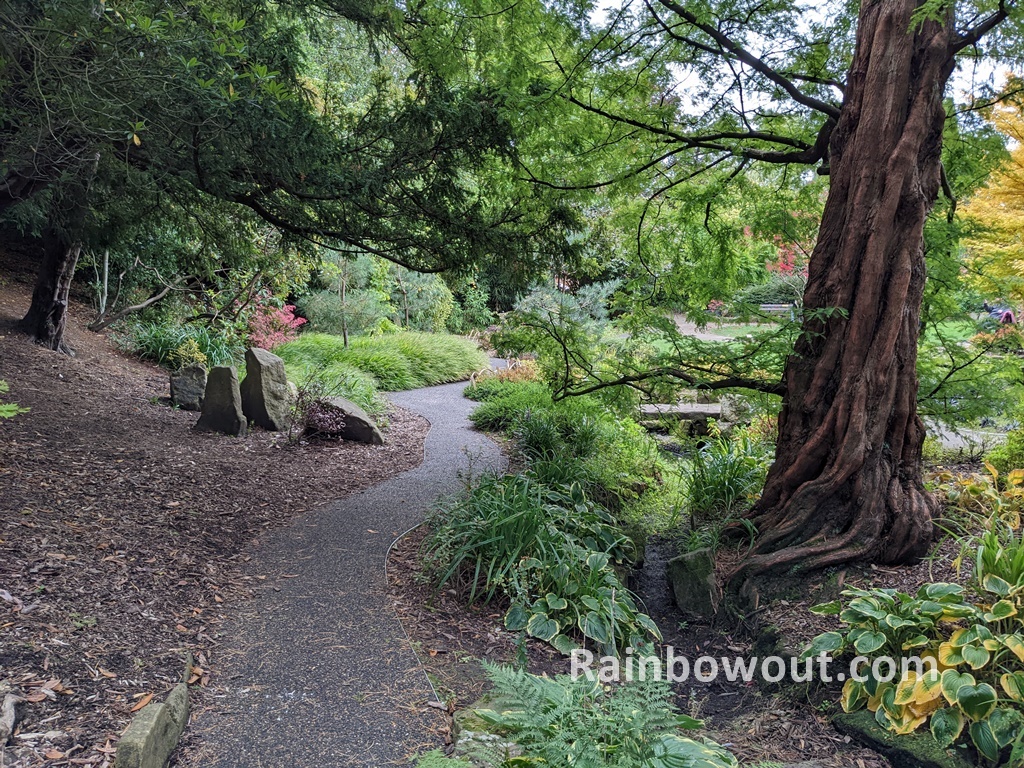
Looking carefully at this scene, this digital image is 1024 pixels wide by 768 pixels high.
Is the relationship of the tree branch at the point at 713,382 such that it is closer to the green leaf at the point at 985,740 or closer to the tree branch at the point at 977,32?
the tree branch at the point at 977,32

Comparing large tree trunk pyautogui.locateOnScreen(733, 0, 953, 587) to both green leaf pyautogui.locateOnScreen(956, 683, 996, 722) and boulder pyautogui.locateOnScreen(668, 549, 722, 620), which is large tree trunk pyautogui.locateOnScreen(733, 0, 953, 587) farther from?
green leaf pyautogui.locateOnScreen(956, 683, 996, 722)

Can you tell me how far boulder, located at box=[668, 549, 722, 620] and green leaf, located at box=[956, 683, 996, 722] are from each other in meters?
1.63

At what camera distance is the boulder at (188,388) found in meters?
7.91

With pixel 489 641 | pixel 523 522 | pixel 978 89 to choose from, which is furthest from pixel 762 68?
pixel 489 641

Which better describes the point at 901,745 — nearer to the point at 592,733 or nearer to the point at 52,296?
the point at 592,733

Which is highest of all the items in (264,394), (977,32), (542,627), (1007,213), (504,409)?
(1007,213)

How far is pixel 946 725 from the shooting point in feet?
7.87

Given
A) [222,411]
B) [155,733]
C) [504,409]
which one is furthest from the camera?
[504,409]

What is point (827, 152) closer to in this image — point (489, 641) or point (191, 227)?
point (489, 641)

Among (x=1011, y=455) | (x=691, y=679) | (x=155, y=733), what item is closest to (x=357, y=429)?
(x=691, y=679)

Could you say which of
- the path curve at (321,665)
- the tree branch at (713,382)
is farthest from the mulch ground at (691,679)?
the tree branch at (713,382)

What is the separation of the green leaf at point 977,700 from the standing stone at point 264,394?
21.8ft

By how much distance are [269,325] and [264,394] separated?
5.22 metres

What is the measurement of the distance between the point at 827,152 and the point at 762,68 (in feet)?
2.45
